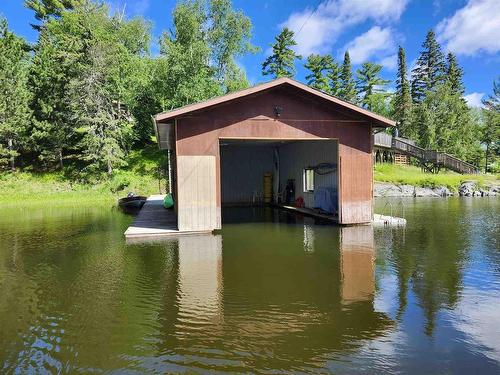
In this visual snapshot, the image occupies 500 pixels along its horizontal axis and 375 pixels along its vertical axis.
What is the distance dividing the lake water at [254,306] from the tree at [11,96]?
970 inches

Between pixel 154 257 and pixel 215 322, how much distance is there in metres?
4.31

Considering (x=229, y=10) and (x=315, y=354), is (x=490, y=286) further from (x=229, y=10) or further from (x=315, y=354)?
(x=229, y=10)

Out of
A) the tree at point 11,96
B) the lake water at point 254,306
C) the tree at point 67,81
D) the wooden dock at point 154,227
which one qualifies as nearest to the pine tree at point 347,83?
the tree at point 67,81

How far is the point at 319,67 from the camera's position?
159 feet

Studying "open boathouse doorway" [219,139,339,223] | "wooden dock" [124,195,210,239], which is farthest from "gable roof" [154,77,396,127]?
"open boathouse doorway" [219,139,339,223]

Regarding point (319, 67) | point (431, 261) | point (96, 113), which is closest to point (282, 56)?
point (319, 67)

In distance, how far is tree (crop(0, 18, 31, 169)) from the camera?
30.9 meters

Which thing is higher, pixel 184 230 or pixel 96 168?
pixel 96 168

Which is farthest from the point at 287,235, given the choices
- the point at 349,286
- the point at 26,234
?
Result: the point at 26,234

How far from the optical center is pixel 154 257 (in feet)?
29.8

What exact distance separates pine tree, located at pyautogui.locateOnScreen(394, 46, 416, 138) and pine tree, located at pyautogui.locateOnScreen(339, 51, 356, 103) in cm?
561

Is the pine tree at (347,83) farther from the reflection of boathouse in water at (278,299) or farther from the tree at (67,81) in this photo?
the reflection of boathouse in water at (278,299)

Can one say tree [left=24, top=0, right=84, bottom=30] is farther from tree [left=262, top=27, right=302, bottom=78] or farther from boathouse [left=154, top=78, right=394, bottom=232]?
boathouse [left=154, top=78, right=394, bottom=232]

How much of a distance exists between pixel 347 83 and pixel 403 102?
8.54 meters
